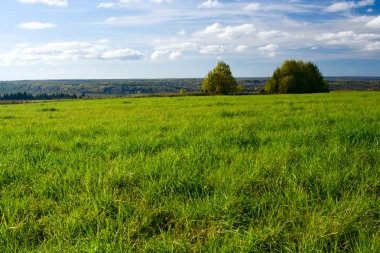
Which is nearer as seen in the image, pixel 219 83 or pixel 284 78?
pixel 284 78

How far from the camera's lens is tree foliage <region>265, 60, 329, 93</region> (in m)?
81.8

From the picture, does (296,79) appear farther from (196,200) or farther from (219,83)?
(196,200)

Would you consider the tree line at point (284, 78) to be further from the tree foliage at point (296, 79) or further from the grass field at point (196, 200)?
the grass field at point (196, 200)

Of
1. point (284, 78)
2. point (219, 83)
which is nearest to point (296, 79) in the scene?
point (284, 78)

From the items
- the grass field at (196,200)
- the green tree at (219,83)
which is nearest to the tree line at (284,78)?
the green tree at (219,83)

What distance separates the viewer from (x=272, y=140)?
702 centimetres

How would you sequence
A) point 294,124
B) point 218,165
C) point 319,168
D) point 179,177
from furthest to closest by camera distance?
point 294,124, point 218,165, point 319,168, point 179,177

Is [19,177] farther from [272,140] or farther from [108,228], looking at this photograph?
[272,140]

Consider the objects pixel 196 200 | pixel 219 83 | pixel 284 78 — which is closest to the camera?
pixel 196 200

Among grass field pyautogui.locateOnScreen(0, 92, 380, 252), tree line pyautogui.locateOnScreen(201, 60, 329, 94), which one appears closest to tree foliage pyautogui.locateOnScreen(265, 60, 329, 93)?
tree line pyautogui.locateOnScreen(201, 60, 329, 94)

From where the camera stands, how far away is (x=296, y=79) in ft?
→ 274

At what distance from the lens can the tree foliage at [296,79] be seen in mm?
81812

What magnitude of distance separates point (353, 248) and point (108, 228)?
7.05ft

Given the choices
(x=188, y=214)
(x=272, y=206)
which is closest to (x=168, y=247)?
(x=188, y=214)
